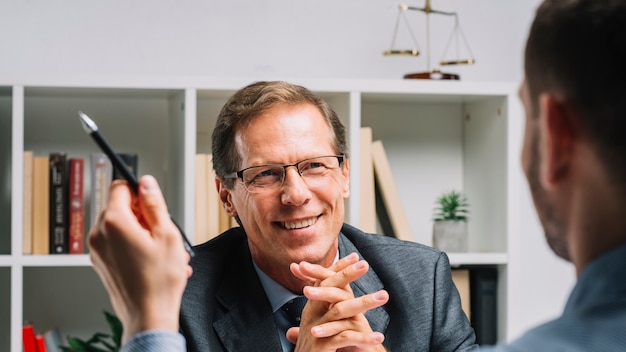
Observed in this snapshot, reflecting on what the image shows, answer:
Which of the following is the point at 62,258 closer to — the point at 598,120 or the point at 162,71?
the point at 162,71

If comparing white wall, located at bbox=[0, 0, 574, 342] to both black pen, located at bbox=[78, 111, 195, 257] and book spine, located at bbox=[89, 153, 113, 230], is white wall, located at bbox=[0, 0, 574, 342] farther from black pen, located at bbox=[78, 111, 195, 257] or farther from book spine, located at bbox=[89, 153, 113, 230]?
black pen, located at bbox=[78, 111, 195, 257]

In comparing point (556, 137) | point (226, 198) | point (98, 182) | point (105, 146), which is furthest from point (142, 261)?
point (98, 182)

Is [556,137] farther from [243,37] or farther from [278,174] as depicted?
[243,37]

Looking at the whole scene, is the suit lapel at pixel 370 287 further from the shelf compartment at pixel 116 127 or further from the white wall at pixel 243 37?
the white wall at pixel 243 37

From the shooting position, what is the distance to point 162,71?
260 centimetres

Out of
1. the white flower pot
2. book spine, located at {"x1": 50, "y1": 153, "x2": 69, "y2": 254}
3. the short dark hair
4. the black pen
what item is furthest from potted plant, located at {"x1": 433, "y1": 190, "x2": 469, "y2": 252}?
the black pen

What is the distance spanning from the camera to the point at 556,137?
0.67 metres

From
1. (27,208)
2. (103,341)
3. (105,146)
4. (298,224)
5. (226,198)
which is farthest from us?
(103,341)

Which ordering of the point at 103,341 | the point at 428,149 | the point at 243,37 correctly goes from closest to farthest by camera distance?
the point at 103,341 → the point at 243,37 → the point at 428,149

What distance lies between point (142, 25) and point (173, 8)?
112 millimetres

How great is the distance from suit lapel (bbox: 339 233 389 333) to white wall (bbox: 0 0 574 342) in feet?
2.50

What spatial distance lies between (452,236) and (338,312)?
3.63 ft

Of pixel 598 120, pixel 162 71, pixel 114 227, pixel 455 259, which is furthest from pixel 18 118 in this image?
pixel 598 120

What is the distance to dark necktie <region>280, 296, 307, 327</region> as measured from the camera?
1.81m
